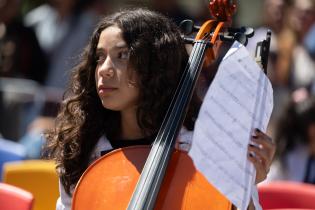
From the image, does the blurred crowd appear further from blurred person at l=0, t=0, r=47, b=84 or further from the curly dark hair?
the curly dark hair

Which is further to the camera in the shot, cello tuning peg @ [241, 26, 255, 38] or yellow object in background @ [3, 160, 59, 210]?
yellow object in background @ [3, 160, 59, 210]

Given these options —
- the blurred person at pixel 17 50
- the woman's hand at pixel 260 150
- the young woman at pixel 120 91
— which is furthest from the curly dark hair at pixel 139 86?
the blurred person at pixel 17 50

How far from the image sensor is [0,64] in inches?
220

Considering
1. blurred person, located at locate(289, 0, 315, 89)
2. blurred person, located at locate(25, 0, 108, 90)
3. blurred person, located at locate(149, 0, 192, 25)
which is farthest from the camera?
blurred person, located at locate(25, 0, 108, 90)

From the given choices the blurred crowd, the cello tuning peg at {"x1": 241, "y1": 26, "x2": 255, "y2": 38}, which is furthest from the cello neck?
the blurred crowd

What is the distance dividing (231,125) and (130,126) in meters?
0.74

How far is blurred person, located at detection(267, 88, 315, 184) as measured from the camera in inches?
160

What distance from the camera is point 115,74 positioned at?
2199 millimetres

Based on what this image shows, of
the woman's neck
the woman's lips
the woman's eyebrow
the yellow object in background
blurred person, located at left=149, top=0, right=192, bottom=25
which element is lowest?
the yellow object in background

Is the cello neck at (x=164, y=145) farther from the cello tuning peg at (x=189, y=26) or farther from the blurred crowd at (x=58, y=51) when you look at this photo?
the blurred crowd at (x=58, y=51)

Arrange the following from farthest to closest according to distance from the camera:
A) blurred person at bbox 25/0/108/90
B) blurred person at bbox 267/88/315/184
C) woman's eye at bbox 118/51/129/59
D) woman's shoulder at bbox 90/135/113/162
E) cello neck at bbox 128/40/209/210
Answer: blurred person at bbox 25/0/108/90
blurred person at bbox 267/88/315/184
woman's shoulder at bbox 90/135/113/162
woman's eye at bbox 118/51/129/59
cello neck at bbox 128/40/209/210

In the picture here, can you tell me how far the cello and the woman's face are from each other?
0.14 metres

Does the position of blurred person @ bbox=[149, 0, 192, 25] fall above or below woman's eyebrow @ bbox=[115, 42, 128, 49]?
below

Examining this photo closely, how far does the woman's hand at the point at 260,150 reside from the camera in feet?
5.75
